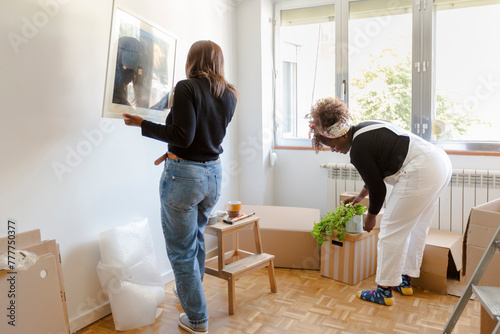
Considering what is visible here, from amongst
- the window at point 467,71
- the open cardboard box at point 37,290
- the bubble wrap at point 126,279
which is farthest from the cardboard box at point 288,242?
the open cardboard box at point 37,290

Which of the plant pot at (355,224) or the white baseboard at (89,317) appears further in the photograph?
the plant pot at (355,224)

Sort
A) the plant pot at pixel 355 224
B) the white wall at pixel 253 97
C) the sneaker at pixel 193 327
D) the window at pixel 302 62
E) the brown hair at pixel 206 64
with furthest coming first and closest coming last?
1. the window at pixel 302 62
2. the white wall at pixel 253 97
3. the plant pot at pixel 355 224
4. the sneaker at pixel 193 327
5. the brown hair at pixel 206 64

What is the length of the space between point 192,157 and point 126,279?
76 cm

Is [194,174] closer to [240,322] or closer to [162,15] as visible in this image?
[240,322]

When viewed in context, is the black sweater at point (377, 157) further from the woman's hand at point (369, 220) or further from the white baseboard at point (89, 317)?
the white baseboard at point (89, 317)

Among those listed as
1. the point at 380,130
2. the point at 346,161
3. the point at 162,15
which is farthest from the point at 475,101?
the point at 162,15

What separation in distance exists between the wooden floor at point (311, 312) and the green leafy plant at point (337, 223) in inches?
12.4

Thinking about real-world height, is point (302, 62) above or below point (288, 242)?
above

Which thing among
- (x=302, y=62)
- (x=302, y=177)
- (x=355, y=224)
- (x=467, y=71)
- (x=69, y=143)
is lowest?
(x=355, y=224)

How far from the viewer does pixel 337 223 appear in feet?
9.33

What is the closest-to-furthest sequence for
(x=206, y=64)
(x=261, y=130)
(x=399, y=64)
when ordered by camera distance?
(x=206, y=64) → (x=399, y=64) → (x=261, y=130)

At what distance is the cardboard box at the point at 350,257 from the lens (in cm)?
282

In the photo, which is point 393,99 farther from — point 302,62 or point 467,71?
point 302,62

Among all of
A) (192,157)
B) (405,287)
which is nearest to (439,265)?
(405,287)
